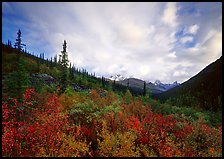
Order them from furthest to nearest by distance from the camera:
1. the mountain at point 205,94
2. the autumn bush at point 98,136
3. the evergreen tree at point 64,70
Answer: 1. the mountain at point 205,94
2. the evergreen tree at point 64,70
3. the autumn bush at point 98,136

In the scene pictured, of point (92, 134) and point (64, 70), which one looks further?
point (64, 70)

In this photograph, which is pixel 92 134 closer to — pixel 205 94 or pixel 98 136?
pixel 98 136

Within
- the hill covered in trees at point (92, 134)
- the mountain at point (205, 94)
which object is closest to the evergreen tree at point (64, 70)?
the hill covered in trees at point (92, 134)

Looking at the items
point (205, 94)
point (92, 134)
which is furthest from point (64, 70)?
point (205, 94)

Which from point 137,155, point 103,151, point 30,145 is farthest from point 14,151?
point 137,155

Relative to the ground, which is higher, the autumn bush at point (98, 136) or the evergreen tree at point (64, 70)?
the evergreen tree at point (64, 70)

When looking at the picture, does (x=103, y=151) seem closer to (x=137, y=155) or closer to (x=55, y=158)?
(x=137, y=155)

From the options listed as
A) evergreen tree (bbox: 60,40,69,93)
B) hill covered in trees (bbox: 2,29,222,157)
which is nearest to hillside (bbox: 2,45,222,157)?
hill covered in trees (bbox: 2,29,222,157)

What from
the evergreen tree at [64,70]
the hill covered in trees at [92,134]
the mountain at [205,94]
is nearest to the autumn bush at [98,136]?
the hill covered in trees at [92,134]

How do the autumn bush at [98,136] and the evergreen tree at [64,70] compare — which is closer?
the autumn bush at [98,136]

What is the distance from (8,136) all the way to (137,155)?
272 inches

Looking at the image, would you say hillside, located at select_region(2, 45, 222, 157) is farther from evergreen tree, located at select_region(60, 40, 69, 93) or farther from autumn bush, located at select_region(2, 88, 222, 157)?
evergreen tree, located at select_region(60, 40, 69, 93)

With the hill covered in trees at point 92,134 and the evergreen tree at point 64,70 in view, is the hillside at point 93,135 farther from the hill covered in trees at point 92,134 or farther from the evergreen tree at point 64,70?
A: the evergreen tree at point 64,70

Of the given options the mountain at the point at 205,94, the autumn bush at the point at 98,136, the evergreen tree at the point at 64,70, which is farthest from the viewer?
the mountain at the point at 205,94
